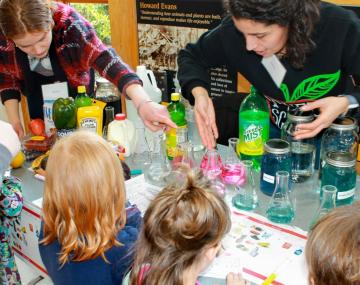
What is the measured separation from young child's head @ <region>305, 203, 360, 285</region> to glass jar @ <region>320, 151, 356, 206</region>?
383mm

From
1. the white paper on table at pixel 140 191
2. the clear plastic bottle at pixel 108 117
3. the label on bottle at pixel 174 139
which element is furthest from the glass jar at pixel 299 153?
the clear plastic bottle at pixel 108 117

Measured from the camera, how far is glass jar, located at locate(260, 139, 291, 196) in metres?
1.27

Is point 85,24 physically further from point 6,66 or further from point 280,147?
point 280,147

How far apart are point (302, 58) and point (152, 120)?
1.92 ft

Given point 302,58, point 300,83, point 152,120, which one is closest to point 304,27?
point 302,58

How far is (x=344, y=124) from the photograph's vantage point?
129 cm

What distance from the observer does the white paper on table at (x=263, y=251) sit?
1.00m

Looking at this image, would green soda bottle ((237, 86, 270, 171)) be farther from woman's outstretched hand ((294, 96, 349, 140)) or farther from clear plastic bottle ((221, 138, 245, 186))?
woman's outstretched hand ((294, 96, 349, 140))

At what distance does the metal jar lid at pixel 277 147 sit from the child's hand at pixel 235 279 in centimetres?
42

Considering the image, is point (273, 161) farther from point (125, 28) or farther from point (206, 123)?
point (125, 28)

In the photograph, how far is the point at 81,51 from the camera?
1860 mm

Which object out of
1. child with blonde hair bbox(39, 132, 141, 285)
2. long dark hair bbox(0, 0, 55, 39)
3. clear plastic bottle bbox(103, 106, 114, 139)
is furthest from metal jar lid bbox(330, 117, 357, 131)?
long dark hair bbox(0, 0, 55, 39)

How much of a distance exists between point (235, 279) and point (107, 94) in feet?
4.52

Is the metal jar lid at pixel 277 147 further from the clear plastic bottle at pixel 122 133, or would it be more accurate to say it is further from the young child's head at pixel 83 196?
the clear plastic bottle at pixel 122 133
